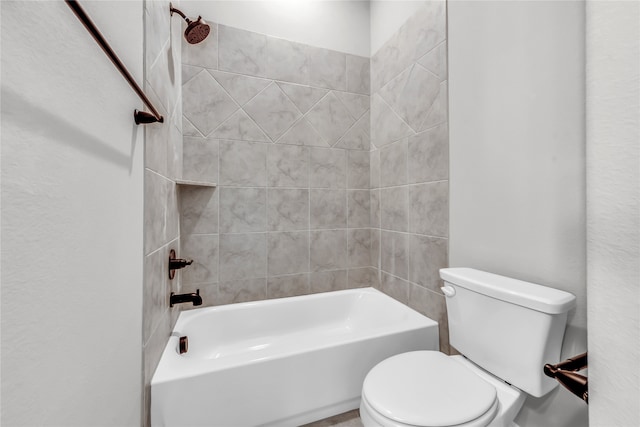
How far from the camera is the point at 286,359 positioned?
1138 millimetres

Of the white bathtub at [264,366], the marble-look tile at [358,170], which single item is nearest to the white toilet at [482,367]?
the white bathtub at [264,366]

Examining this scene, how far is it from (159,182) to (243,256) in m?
0.82

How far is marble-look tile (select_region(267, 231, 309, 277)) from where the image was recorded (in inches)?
74.0

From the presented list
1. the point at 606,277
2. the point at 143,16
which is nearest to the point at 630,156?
the point at 606,277

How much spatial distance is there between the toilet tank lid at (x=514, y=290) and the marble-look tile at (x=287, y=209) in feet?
3.38

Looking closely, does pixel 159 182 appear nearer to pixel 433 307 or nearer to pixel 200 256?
pixel 200 256

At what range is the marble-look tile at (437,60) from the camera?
4.74 ft

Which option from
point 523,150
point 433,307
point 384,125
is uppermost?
point 384,125

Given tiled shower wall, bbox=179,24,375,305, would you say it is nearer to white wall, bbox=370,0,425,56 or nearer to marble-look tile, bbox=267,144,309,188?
marble-look tile, bbox=267,144,309,188

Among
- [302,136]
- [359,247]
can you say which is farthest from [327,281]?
[302,136]

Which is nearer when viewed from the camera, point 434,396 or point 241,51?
point 434,396

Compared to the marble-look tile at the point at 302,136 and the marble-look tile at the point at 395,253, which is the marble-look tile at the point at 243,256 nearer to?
the marble-look tile at the point at 302,136

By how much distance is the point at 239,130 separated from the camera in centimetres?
180

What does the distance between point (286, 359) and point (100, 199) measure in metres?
0.90
